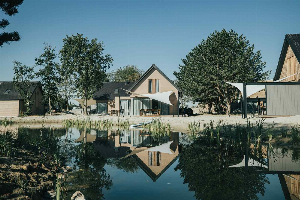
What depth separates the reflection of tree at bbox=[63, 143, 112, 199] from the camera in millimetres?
4441

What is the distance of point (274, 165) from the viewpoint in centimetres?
614

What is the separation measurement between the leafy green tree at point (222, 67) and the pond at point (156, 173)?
61.2ft

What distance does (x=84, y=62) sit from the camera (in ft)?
101

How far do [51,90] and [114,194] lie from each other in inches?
1118

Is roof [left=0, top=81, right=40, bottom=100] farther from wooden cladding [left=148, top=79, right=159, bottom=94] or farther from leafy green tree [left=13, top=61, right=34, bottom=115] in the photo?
wooden cladding [left=148, top=79, right=159, bottom=94]

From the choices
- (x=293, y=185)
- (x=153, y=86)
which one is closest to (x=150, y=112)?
(x=153, y=86)

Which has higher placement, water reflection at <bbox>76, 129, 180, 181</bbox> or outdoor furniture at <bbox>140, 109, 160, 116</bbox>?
outdoor furniture at <bbox>140, 109, 160, 116</bbox>

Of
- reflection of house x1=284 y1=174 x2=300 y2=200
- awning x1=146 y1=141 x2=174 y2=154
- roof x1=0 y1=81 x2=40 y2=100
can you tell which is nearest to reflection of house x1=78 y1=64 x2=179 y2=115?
roof x1=0 y1=81 x2=40 y2=100

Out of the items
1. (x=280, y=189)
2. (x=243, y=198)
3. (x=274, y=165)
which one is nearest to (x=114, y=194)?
(x=243, y=198)

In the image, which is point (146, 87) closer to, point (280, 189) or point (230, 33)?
point (230, 33)

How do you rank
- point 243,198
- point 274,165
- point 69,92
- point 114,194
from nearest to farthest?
point 243,198, point 114,194, point 274,165, point 69,92

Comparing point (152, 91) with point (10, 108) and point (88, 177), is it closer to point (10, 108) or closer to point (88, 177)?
point (10, 108)

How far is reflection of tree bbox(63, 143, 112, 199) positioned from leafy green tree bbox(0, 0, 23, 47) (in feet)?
13.2

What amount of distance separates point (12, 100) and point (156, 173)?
28.4m
